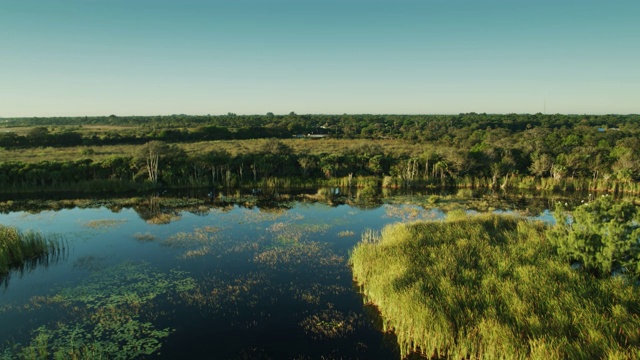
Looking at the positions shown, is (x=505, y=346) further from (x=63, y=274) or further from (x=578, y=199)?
(x=578, y=199)

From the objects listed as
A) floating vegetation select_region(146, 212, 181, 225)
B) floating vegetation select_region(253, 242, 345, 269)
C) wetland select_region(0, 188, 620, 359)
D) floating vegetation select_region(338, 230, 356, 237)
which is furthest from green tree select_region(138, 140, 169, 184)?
floating vegetation select_region(338, 230, 356, 237)

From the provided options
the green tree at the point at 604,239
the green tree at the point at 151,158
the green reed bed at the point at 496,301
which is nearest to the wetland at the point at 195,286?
the green reed bed at the point at 496,301

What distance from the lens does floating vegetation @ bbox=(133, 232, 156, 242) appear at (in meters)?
24.7

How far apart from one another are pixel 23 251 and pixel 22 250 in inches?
3.0

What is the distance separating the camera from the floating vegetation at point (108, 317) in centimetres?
1255

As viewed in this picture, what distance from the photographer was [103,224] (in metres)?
28.0

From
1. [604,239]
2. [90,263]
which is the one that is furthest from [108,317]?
[604,239]

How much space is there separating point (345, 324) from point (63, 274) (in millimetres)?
14535

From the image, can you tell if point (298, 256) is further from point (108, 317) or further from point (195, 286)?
point (108, 317)

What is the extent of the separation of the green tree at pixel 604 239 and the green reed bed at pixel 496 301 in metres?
0.94

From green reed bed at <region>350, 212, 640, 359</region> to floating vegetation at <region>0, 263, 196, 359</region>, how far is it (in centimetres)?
869

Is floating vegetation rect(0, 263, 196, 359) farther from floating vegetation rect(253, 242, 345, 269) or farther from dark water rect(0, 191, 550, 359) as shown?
floating vegetation rect(253, 242, 345, 269)

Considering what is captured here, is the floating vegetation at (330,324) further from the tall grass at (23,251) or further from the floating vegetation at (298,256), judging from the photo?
the tall grass at (23,251)

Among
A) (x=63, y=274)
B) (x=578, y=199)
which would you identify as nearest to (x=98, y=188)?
(x=63, y=274)
